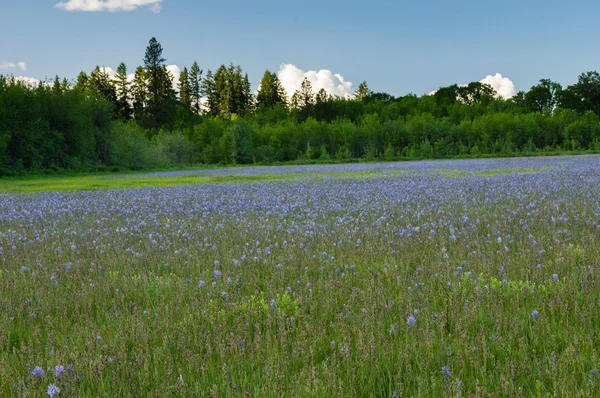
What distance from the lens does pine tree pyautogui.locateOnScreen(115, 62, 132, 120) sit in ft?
328

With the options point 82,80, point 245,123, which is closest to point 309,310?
point 245,123

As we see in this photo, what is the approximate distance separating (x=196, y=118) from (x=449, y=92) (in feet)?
229

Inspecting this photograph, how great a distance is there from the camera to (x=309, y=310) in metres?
4.01

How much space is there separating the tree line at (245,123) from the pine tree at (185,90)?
9.8 inches

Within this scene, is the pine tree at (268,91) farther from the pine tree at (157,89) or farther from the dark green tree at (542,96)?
the dark green tree at (542,96)

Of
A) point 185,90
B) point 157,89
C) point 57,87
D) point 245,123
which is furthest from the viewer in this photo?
point 185,90

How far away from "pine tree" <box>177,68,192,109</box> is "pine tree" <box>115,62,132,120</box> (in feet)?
49.9

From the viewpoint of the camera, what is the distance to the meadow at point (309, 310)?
275 centimetres

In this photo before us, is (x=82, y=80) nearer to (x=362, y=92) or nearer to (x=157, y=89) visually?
(x=157, y=89)

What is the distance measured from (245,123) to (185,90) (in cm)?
5078

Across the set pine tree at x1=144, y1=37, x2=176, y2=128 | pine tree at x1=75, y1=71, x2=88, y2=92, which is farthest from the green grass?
pine tree at x1=75, y1=71, x2=88, y2=92

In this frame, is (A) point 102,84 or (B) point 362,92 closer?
(A) point 102,84

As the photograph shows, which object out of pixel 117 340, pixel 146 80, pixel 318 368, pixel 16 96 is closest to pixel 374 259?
pixel 318 368

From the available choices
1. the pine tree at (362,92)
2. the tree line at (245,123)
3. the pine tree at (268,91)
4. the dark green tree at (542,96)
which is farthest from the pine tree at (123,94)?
the dark green tree at (542,96)
